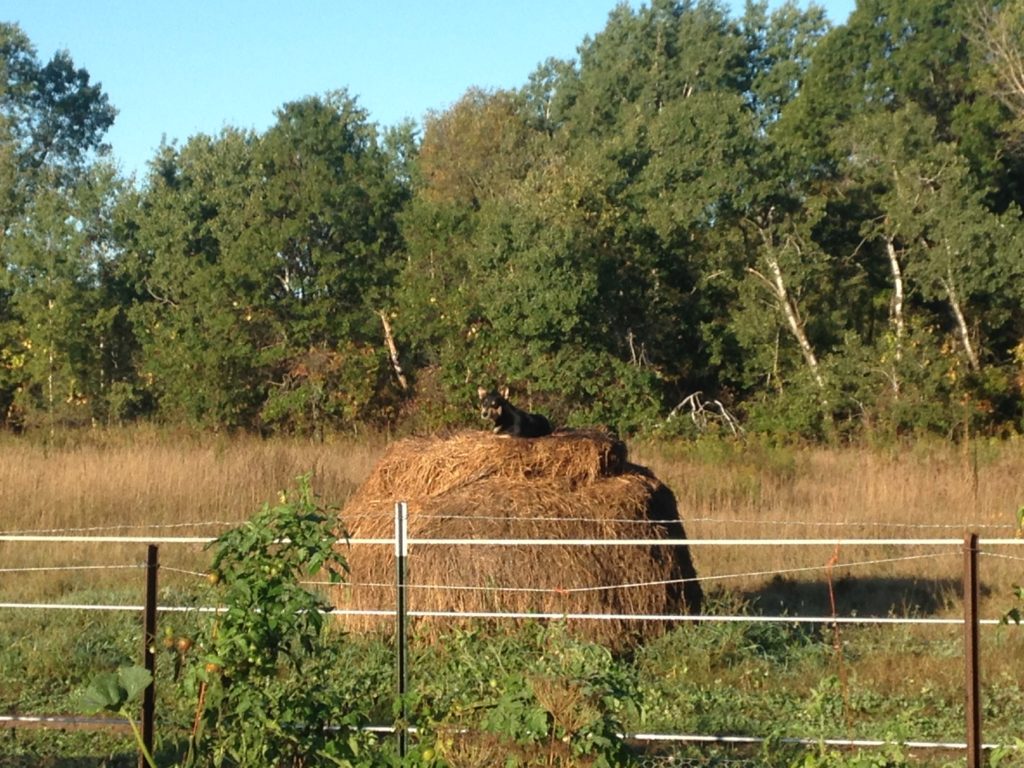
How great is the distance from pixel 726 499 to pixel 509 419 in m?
6.23

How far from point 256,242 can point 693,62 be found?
18.3 metres

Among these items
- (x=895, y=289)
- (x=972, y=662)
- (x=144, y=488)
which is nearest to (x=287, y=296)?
(x=895, y=289)

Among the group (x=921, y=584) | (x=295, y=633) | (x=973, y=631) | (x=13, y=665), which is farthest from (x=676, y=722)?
(x=921, y=584)

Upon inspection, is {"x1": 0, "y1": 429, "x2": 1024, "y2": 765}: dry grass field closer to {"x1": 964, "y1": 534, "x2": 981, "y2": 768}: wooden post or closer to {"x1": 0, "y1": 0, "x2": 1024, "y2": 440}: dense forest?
{"x1": 964, "y1": 534, "x2": 981, "y2": 768}: wooden post

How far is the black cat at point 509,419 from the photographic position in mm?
10000

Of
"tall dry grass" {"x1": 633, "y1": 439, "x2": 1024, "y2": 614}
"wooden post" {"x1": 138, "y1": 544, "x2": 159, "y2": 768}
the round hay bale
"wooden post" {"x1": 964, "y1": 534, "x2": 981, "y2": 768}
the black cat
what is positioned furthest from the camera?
"tall dry grass" {"x1": 633, "y1": 439, "x2": 1024, "y2": 614}

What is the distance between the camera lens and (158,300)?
1237 inches

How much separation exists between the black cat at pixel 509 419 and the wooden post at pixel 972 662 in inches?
194

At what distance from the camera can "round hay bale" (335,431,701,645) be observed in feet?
27.8

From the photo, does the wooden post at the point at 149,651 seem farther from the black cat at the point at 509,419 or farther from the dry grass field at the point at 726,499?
the dry grass field at the point at 726,499

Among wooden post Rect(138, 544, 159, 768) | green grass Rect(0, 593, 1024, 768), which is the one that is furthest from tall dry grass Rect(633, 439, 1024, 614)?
wooden post Rect(138, 544, 159, 768)

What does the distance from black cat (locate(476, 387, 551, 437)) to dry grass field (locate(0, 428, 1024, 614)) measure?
80.2 inches

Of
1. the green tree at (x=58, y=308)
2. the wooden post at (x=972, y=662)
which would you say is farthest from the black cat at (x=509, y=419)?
the green tree at (x=58, y=308)

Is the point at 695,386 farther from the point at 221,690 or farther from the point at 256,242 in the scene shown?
the point at 221,690
